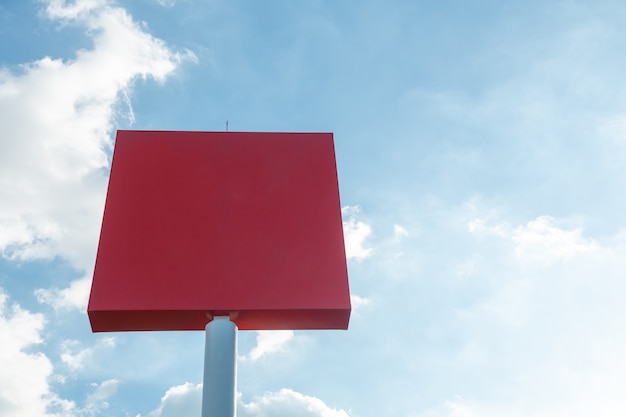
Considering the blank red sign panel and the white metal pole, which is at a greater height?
the blank red sign panel

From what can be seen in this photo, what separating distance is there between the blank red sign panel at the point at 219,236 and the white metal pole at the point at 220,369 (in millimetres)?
170

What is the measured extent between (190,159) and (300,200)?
1325mm

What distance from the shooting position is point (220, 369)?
670 centimetres

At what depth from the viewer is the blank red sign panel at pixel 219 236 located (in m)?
6.96

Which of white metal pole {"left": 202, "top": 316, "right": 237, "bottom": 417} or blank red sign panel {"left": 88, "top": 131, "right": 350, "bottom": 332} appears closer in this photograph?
white metal pole {"left": 202, "top": 316, "right": 237, "bottom": 417}

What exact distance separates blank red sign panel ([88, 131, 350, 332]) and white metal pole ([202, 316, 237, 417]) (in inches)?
6.7

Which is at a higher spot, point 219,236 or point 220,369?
point 219,236

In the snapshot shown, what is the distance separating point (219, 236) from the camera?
7.35 metres

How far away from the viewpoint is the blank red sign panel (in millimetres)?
6965

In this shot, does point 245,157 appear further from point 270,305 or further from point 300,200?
point 270,305

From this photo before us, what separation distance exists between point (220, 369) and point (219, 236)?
1.39 metres

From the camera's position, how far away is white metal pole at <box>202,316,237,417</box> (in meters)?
6.52

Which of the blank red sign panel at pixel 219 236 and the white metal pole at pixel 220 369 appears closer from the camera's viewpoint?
the white metal pole at pixel 220 369

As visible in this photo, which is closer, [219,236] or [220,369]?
[220,369]
